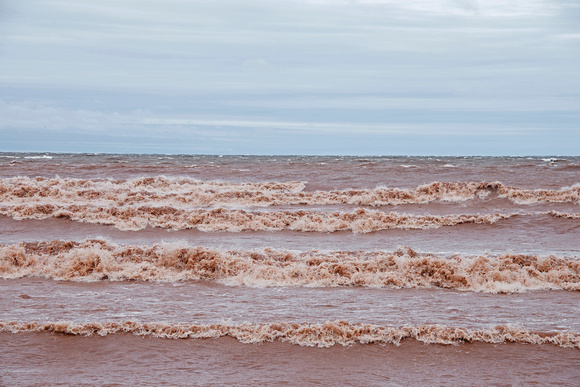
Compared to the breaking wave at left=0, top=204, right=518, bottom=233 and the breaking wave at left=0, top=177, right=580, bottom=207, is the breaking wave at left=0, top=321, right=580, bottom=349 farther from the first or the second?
the breaking wave at left=0, top=177, right=580, bottom=207

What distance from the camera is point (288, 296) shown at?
7.77m

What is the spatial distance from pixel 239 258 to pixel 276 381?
444cm

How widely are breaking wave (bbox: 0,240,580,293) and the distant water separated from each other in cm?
3

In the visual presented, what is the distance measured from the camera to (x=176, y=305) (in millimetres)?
7305

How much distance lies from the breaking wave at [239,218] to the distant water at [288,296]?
6cm

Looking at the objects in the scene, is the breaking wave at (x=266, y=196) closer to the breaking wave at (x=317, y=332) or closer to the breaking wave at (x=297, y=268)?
the breaking wave at (x=297, y=268)

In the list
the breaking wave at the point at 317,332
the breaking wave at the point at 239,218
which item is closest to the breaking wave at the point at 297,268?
the breaking wave at the point at 317,332

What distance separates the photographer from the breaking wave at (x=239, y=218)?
13641 mm

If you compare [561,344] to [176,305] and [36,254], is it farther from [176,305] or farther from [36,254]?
[36,254]

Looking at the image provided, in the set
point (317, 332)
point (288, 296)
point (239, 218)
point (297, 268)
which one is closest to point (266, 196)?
point (239, 218)

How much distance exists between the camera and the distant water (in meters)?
5.38

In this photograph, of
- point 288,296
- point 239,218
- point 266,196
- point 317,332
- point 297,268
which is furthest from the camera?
point 266,196

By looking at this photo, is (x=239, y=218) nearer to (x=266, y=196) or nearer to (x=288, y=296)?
(x=266, y=196)

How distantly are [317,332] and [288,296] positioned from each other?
71.5 inches
